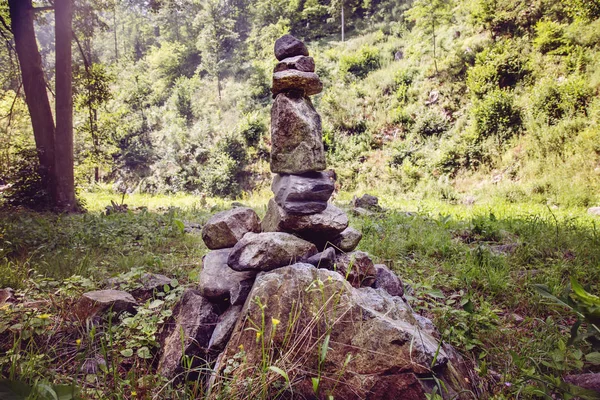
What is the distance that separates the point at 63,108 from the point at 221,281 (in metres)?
7.95

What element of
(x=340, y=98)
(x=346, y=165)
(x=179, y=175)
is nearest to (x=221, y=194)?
(x=179, y=175)

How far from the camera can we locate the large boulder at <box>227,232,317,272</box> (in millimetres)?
2289

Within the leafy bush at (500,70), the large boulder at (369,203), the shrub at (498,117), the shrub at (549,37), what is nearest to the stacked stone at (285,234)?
the large boulder at (369,203)

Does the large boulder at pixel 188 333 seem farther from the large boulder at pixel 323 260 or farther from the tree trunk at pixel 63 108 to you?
the tree trunk at pixel 63 108

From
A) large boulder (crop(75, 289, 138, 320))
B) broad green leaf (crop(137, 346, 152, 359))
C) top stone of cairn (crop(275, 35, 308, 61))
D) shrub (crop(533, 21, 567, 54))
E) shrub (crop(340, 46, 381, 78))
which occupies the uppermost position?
shrub (crop(340, 46, 381, 78))

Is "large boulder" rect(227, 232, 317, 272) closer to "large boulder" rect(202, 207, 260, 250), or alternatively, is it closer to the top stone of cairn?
"large boulder" rect(202, 207, 260, 250)

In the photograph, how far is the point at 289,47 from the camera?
2.98 meters

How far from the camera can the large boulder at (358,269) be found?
248 centimetres

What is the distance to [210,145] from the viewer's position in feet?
55.8

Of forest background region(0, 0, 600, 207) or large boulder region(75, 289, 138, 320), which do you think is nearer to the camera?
large boulder region(75, 289, 138, 320)

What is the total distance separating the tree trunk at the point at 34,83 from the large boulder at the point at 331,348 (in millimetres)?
8454

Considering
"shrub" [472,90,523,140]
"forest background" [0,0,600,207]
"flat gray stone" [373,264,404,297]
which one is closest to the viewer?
"flat gray stone" [373,264,404,297]

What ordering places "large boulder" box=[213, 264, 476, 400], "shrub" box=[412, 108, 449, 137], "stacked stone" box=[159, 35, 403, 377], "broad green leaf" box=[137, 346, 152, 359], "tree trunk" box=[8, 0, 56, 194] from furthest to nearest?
1. "shrub" box=[412, 108, 449, 137]
2. "tree trunk" box=[8, 0, 56, 194]
3. "stacked stone" box=[159, 35, 403, 377]
4. "broad green leaf" box=[137, 346, 152, 359]
5. "large boulder" box=[213, 264, 476, 400]

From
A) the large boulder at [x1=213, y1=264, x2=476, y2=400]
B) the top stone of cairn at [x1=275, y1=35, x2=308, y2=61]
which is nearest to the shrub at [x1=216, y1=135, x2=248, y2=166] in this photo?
the top stone of cairn at [x1=275, y1=35, x2=308, y2=61]
